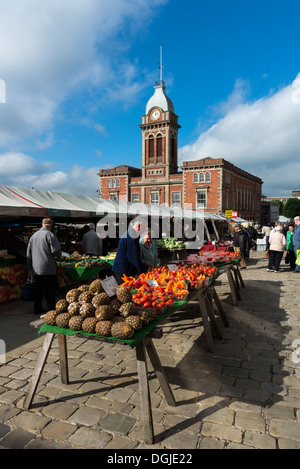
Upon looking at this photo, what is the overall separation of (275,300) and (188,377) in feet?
14.2

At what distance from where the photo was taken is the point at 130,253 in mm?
4855

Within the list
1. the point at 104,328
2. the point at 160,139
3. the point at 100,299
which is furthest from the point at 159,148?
the point at 104,328

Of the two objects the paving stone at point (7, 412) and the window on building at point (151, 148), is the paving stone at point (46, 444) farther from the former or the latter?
the window on building at point (151, 148)

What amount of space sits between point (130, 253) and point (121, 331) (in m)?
2.44

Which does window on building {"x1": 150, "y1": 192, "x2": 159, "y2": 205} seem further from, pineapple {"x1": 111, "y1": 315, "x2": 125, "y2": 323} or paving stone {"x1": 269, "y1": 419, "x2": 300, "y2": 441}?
paving stone {"x1": 269, "y1": 419, "x2": 300, "y2": 441}

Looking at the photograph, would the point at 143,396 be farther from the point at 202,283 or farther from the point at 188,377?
the point at 202,283

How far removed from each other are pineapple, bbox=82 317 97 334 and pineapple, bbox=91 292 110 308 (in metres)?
0.21

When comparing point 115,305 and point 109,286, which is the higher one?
point 109,286

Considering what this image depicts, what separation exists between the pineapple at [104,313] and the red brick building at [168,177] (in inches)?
1427

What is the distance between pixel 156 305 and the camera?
9.96ft

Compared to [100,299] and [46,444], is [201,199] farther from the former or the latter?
[46,444]

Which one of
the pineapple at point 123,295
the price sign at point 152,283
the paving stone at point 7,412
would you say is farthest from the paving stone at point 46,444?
the price sign at point 152,283

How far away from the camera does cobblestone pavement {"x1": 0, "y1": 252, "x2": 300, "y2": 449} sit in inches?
97.0
